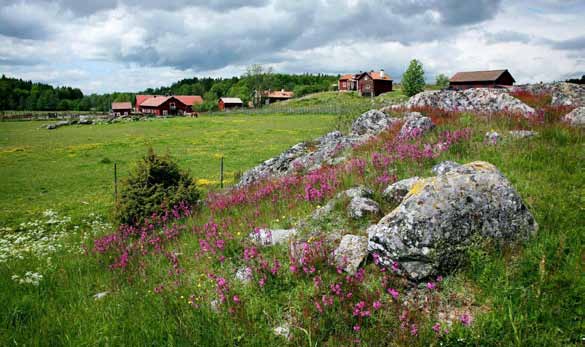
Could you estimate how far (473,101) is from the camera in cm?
1672

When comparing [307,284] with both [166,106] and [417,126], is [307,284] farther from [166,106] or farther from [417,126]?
[166,106]

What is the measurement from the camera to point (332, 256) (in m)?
5.61

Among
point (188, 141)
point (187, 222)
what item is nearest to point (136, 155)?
point (188, 141)

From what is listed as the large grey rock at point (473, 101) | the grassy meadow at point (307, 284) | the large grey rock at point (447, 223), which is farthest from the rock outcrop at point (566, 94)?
the large grey rock at point (447, 223)

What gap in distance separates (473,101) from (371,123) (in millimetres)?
4854

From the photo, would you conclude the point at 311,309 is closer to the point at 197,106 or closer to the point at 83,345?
the point at 83,345

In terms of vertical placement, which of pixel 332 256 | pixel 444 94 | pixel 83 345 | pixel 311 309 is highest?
pixel 444 94

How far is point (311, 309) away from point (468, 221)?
2.61 meters

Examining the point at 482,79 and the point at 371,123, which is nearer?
the point at 371,123

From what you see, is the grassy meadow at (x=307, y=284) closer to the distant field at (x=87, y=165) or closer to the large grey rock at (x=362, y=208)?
the large grey rock at (x=362, y=208)

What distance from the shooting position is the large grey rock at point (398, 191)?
7.16 metres

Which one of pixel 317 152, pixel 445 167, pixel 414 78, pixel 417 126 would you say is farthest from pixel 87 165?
pixel 414 78

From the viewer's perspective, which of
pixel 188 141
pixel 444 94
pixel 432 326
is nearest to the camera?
pixel 432 326

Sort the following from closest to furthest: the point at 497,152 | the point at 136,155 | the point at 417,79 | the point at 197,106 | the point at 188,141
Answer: the point at 497,152 < the point at 136,155 < the point at 188,141 < the point at 417,79 < the point at 197,106
